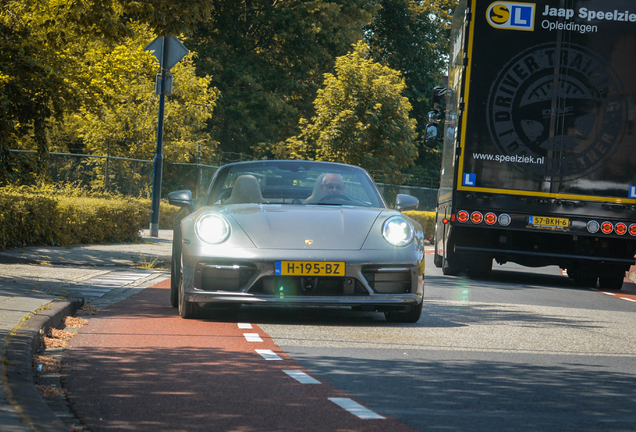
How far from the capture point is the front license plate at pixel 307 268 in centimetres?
780

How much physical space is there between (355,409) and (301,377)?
910mm

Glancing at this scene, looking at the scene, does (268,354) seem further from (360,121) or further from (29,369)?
(360,121)

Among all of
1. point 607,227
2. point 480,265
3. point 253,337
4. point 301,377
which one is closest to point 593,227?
point 607,227

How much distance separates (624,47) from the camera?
44.9 feet

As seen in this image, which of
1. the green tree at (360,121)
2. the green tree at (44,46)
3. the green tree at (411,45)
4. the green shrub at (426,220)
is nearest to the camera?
the green tree at (44,46)

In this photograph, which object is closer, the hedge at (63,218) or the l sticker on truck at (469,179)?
the l sticker on truck at (469,179)

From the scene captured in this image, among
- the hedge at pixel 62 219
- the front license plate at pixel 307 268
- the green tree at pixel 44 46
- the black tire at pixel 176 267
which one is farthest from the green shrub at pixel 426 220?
the front license plate at pixel 307 268

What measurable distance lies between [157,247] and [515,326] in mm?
10157

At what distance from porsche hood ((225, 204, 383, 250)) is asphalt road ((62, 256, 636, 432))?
686 mm

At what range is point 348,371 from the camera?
5.91 meters

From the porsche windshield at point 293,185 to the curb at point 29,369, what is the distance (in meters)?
1.85

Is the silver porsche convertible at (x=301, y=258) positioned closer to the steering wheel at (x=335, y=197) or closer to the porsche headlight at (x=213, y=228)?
the porsche headlight at (x=213, y=228)

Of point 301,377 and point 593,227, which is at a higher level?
point 593,227

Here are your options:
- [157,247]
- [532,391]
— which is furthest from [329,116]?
[532,391]
